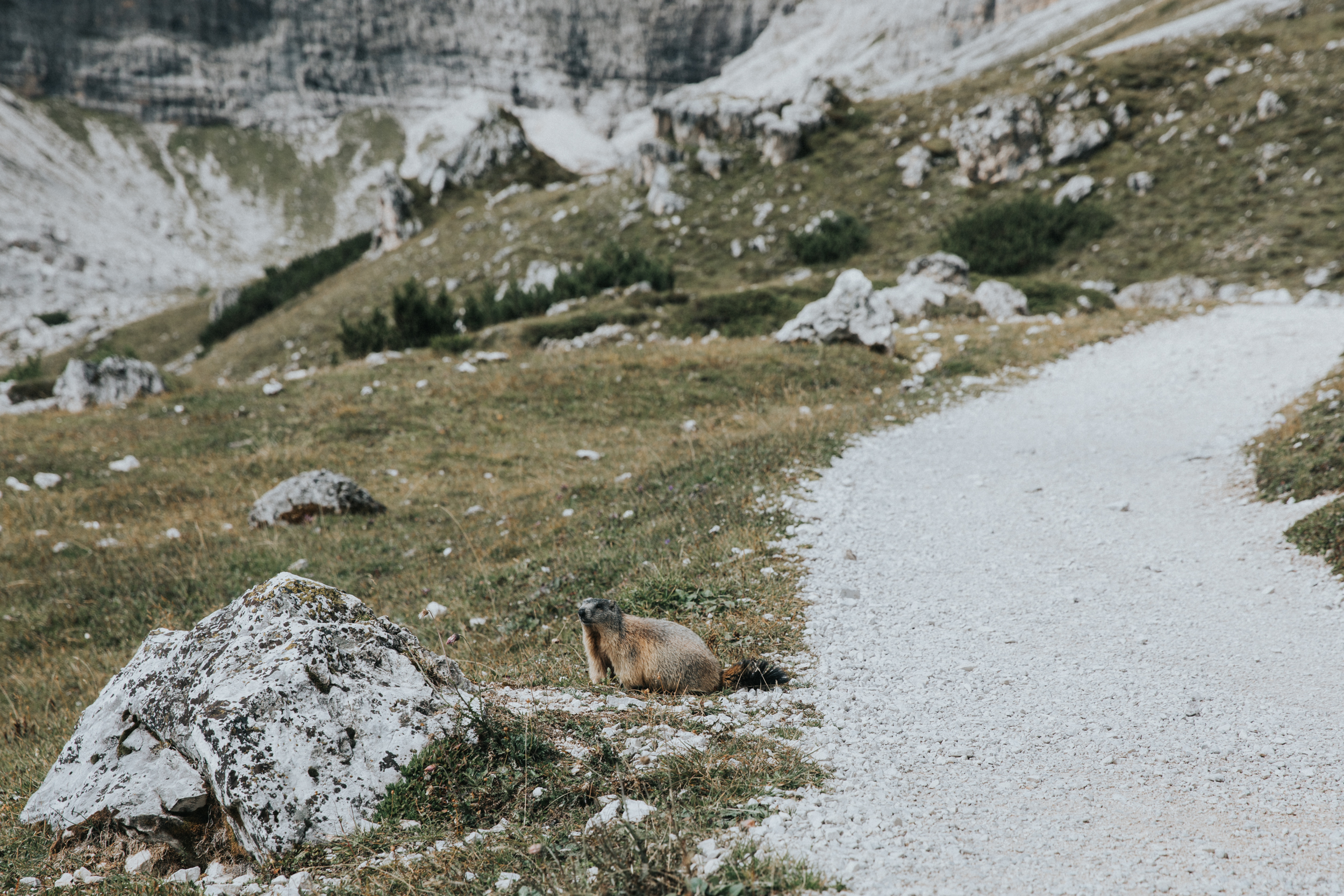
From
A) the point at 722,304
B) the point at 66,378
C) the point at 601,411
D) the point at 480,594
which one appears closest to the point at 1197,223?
the point at 722,304

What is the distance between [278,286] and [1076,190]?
321ft

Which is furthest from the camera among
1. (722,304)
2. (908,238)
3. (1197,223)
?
(908,238)

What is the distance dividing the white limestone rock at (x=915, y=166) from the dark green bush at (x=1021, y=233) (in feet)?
37.9

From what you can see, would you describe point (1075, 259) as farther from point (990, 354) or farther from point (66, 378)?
point (66, 378)

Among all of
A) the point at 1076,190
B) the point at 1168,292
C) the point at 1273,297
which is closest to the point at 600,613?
the point at 1273,297

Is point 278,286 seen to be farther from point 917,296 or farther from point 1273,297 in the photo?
point 1273,297

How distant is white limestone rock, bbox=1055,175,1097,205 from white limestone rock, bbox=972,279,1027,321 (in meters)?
33.1

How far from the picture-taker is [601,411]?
64.4ft

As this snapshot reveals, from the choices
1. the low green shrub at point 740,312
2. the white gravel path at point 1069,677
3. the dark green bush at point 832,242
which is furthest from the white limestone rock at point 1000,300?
the dark green bush at point 832,242

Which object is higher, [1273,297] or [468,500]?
[468,500]

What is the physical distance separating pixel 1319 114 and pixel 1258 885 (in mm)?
72503

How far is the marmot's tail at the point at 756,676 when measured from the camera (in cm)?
600

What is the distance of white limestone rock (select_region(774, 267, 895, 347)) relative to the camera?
76.4ft

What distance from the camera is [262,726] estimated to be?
4238mm
